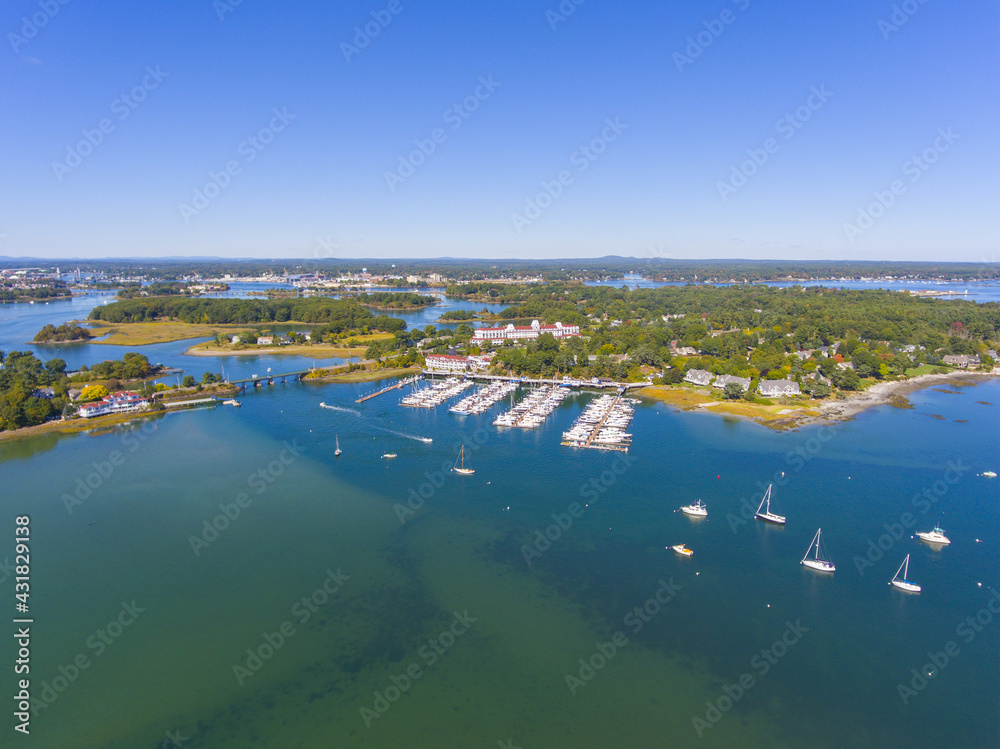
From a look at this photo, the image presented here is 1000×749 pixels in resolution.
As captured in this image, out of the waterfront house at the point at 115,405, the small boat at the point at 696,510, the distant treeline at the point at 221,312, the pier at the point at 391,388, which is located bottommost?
the small boat at the point at 696,510

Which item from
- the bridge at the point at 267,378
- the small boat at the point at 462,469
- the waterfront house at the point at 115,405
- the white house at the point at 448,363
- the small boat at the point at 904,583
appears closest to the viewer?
the small boat at the point at 904,583

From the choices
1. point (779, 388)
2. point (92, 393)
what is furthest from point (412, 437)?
point (779, 388)

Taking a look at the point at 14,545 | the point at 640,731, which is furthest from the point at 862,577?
the point at 14,545

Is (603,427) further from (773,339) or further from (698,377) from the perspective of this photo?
(773,339)

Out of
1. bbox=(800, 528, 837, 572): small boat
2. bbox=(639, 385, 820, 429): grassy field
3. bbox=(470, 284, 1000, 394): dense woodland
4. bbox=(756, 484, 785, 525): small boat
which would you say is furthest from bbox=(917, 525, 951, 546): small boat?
bbox=(470, 284, 1000, 394): dense woodland

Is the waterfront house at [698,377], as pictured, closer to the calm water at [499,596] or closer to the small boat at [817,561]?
the calm water at [499,596]

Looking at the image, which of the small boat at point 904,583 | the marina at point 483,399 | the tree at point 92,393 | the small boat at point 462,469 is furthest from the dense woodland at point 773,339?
the tree at point 92,393
